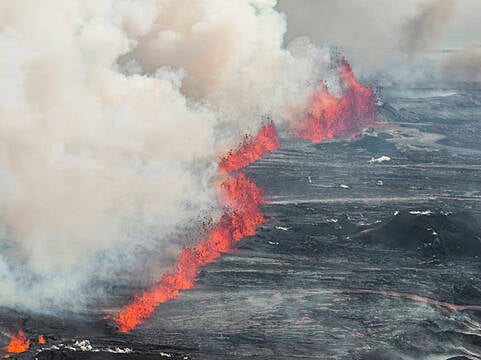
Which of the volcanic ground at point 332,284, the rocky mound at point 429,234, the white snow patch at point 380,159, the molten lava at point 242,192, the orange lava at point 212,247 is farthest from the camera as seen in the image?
the white snow patch at point 380,159

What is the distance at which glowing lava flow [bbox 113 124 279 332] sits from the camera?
3481 cm

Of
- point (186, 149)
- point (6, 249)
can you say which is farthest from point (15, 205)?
point (186, 149)

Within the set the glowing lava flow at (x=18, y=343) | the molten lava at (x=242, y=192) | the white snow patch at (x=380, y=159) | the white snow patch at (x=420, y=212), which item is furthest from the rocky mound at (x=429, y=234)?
the glowing lava flow at (x=18, y=343)

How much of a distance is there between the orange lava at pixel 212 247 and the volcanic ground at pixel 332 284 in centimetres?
76

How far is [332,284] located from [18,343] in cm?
1931

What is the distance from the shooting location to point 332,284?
3947cm

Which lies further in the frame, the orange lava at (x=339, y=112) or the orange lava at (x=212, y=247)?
the orange lava at (x=339, y=112)

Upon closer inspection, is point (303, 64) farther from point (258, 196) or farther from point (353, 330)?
point (353, 330)

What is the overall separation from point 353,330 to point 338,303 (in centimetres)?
323

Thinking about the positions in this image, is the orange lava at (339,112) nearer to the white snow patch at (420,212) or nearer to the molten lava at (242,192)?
the molten lava at (242,192)

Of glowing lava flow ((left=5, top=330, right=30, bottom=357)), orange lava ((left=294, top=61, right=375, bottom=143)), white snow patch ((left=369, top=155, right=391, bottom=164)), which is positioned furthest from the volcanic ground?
orange lava ((left=294, top=61, right=375, bottom=143))

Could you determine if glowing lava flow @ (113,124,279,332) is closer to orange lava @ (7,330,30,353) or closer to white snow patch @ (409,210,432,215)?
orange lava @ (7,330,30,353)

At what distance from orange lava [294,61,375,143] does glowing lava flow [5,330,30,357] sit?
5378 cm

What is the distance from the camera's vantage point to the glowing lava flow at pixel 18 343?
99.3 feet
